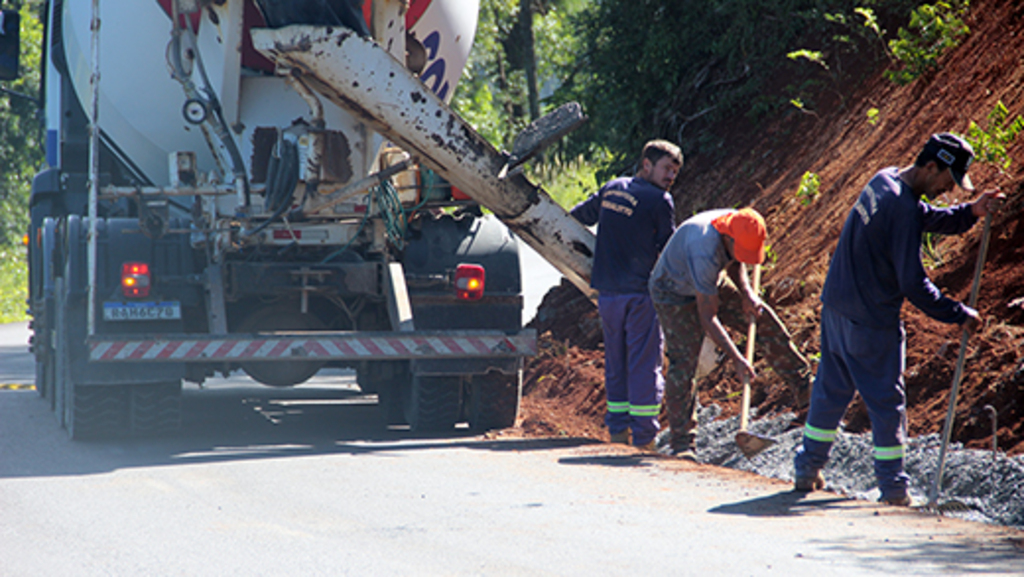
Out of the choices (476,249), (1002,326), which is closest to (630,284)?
(476,249)

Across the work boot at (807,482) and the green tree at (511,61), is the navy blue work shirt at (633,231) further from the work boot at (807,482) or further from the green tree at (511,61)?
the green tree at (511,61)

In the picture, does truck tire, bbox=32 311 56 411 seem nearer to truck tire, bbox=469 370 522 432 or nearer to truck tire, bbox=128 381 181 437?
truck tire, bbox=128 381 181 437

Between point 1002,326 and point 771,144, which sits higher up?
point 771,144

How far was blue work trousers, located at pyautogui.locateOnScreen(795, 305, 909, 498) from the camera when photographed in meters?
5.50

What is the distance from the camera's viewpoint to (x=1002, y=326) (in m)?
6.18

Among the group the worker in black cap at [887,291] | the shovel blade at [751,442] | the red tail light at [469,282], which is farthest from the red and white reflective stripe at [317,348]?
the worker in black cap at [887,291]

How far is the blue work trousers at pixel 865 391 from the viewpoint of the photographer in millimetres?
5500

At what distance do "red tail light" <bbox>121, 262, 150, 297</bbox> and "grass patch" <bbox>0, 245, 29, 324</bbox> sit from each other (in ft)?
44.6

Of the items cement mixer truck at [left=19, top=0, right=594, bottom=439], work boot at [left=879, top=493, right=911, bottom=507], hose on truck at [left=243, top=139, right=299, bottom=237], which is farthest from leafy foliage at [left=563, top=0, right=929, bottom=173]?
work boot at [left=879, top=493, right=911, bottom=507]

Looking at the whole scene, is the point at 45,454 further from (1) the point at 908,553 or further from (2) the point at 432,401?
(1) the point at 908,553

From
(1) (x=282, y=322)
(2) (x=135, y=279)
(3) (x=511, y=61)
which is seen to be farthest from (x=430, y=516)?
(3) (x=511, y=61)

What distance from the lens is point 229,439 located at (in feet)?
26.8

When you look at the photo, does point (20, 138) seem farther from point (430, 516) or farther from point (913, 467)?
point (913, 467)

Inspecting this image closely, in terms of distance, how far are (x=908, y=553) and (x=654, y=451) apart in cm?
290
